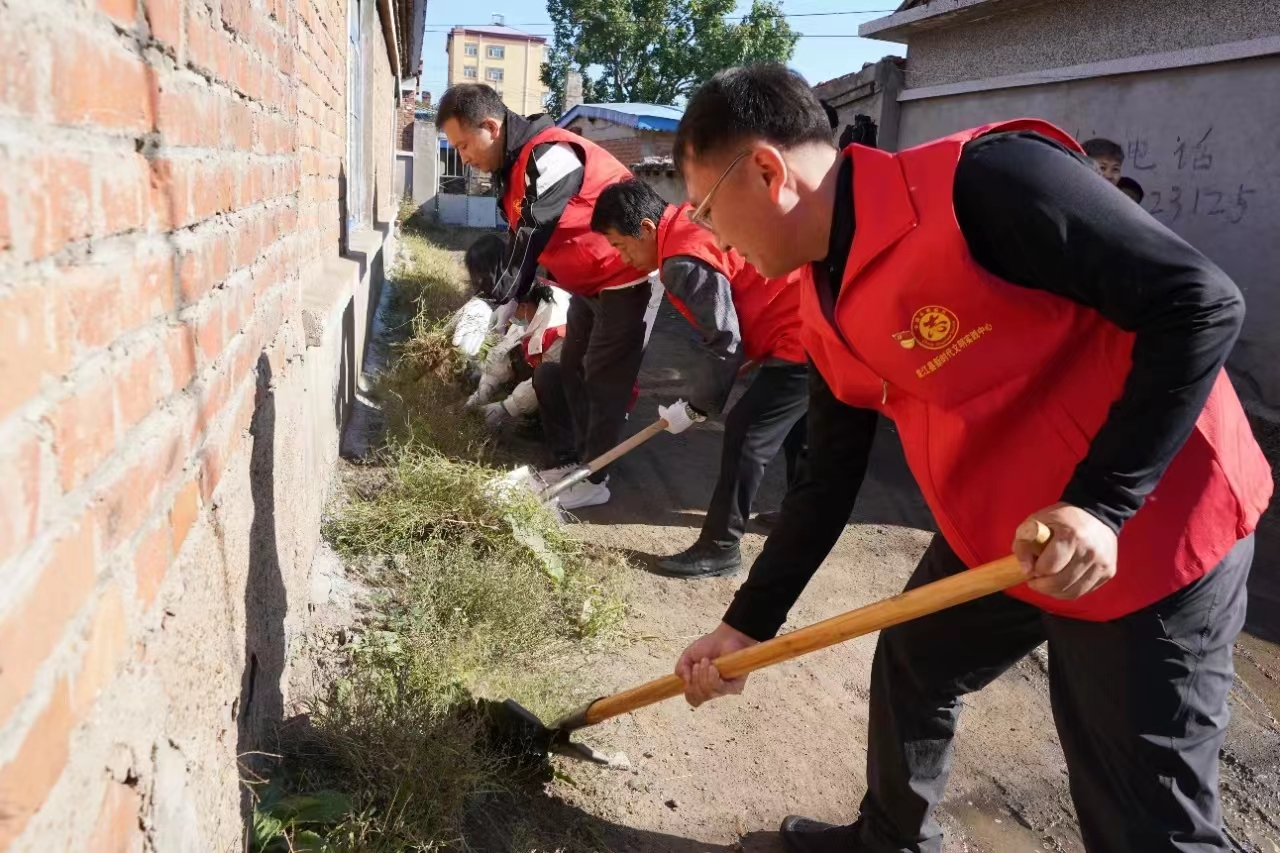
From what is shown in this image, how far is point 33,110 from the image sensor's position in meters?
0.74

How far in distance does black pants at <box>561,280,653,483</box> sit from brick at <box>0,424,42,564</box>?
3.80 metres

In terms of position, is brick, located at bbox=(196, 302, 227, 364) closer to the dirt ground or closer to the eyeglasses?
the eyeglasses

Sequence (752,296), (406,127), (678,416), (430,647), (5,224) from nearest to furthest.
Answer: (5,224)
(430,647)
(752,296)
(678,416)
(406,127)

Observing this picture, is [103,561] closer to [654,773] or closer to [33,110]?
[33,110]

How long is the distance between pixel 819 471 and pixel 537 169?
292cm

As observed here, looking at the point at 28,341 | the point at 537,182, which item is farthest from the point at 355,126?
the point at 28,341

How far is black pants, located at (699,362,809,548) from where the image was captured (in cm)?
380

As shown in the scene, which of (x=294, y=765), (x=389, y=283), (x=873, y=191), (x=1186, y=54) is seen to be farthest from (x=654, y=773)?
(x=389, y=283)

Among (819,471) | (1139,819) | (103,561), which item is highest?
(103,561)

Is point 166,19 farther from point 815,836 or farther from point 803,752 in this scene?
point 803,752

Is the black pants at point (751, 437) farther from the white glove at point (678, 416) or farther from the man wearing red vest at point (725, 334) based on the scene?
the white glove at point (678, 416)

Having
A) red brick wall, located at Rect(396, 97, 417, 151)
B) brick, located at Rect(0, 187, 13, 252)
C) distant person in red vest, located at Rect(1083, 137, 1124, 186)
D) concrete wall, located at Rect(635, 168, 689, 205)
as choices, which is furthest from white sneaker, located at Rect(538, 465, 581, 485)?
red brick wall, located at Rect(396, 97, 417, 151)

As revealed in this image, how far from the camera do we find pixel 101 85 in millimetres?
912

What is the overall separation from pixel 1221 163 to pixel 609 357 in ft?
14.4
